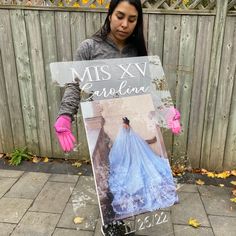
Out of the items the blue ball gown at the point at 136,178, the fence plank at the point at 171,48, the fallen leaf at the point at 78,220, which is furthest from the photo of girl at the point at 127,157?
the fence plank at the point at 171,48

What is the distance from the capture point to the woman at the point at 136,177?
213 cm

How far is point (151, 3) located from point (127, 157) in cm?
200

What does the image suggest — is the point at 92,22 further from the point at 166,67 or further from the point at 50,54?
the point at 166,67

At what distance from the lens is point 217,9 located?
3232 mm

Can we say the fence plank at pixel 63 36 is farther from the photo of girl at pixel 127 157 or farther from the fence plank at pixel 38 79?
the photo of girl at pixel 127 157

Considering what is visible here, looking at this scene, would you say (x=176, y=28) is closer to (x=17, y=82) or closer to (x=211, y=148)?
(x=211, y=148)

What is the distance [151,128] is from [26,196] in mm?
1847

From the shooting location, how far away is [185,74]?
3521mm

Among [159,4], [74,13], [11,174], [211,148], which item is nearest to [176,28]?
[159,4]

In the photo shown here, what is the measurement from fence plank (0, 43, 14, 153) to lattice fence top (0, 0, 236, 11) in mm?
899

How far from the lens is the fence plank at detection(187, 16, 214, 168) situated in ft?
10.9

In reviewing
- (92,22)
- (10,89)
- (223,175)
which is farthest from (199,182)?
(10,89)

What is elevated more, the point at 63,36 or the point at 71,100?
the point at 63,36

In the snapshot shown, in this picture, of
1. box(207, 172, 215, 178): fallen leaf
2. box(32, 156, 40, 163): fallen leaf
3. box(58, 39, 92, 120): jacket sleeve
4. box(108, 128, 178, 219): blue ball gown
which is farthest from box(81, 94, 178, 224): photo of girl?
box(32, 156, 40, 163): fallen leaf
